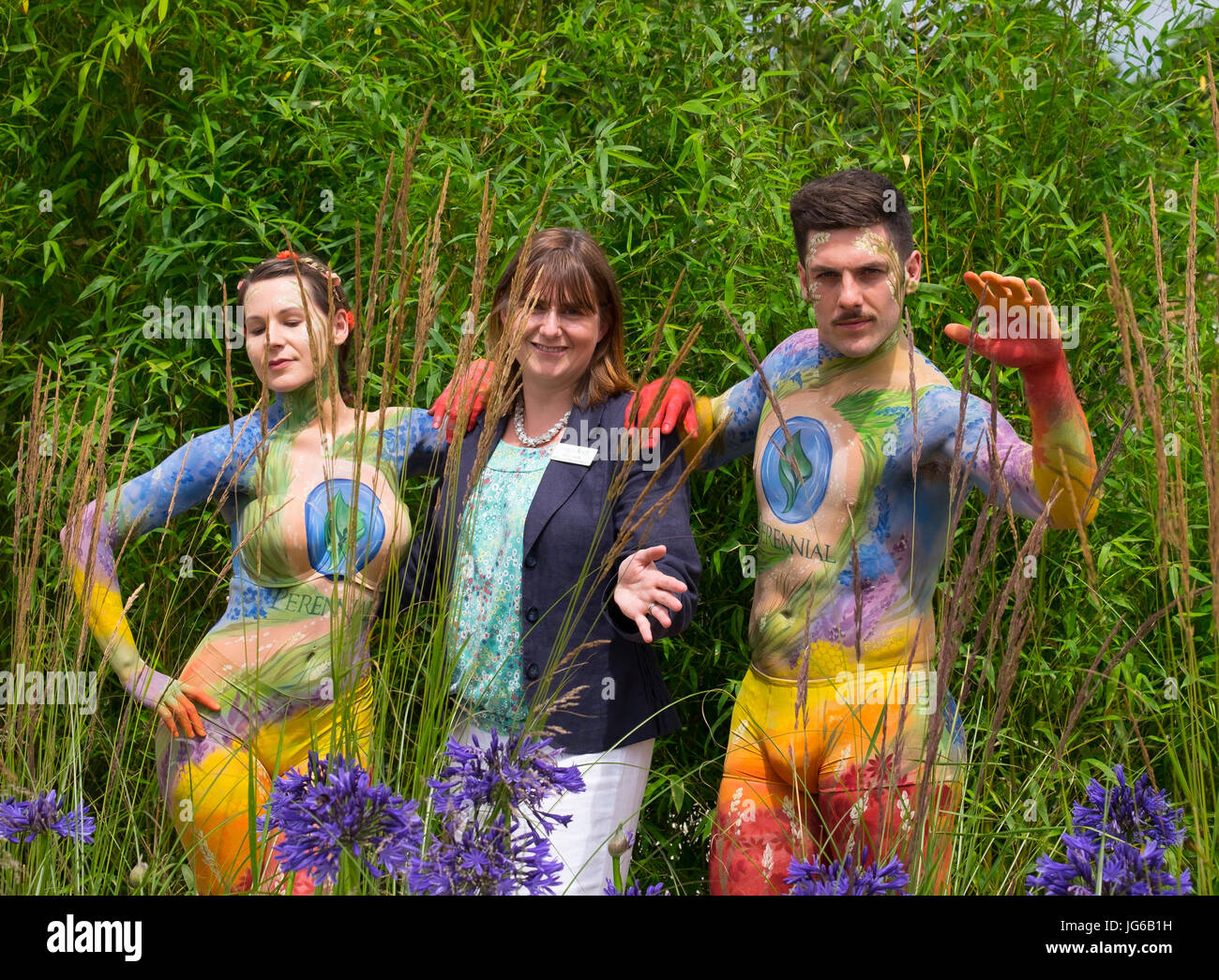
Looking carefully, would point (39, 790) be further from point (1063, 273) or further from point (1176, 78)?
point (1176, 78)

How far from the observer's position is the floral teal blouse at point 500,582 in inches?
75.7

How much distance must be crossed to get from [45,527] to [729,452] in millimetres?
1618

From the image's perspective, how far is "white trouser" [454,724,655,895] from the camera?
6.01 feet

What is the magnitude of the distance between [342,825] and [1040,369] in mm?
1115

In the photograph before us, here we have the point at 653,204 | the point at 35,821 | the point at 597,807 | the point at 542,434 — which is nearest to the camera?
the point at 35,821

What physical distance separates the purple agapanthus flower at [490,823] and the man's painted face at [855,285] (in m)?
0.99

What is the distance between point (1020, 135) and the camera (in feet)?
8.64

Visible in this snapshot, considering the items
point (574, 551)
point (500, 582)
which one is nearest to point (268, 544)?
point (500, 582)

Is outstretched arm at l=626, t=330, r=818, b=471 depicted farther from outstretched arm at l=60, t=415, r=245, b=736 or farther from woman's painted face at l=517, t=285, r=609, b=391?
outstretched arm at l=60, t=415, r=245, b=736

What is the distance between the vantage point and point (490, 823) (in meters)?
1.14

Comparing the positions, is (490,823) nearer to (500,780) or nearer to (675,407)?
(500,780)

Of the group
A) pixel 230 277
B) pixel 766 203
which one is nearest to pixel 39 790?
pixel 230 277

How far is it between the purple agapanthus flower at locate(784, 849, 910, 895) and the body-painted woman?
0.82 meters

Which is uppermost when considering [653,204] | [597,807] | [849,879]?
[653,204]
